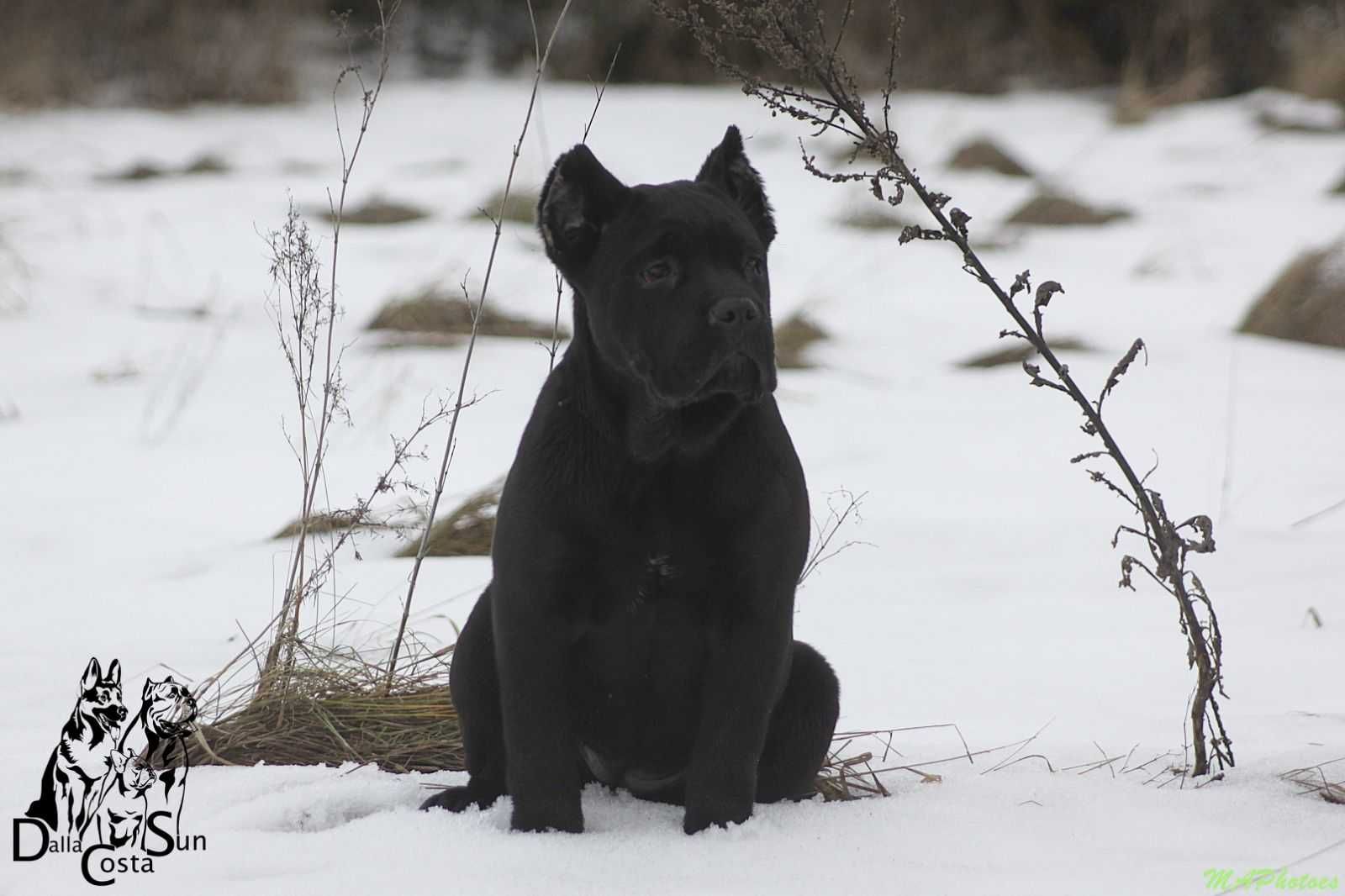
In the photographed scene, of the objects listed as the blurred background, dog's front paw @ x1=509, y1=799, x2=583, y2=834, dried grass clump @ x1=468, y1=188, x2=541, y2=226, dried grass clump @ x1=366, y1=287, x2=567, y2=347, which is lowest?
dog's front paw @ x1=509, y1=799, x2=583, y2=834

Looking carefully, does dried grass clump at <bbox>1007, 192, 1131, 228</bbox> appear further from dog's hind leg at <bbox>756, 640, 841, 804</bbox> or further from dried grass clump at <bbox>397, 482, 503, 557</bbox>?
dog's hind leg at <bbox>756, 640, 841, 804</bbox>

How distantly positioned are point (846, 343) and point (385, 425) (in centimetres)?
310

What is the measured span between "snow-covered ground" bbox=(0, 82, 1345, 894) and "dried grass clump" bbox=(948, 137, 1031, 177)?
12.5 inches

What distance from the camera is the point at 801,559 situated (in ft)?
9.62

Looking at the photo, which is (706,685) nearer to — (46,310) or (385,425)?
(385,425)

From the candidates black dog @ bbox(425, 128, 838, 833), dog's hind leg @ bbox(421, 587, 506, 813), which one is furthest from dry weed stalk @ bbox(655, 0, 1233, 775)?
dog's hind leg @ bbox(421, 587, 506, 813)

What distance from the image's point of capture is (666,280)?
2777 millimetres

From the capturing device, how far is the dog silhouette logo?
289cm

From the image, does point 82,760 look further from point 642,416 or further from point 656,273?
point 656,273

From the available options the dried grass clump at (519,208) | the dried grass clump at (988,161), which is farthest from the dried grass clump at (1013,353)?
the dried grass clump at (988,161)

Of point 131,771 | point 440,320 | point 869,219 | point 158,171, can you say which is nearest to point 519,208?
point 440,320

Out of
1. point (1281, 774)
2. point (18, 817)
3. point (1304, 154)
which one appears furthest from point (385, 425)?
point (1304, 154)

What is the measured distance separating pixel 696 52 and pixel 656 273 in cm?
1470

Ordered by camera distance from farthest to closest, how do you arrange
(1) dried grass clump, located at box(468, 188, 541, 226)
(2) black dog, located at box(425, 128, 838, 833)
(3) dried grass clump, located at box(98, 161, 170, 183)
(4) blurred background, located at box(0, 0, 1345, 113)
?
(4) blurred background, located at box(0, 0, 1345, 113) → (3) dried grass clump, located at box(98, 161, 170, 183) → (1) dried grass clump, located at box(468, 188, 541, 226) → (2) black dog, located at box(425, 128, 838, 833)
